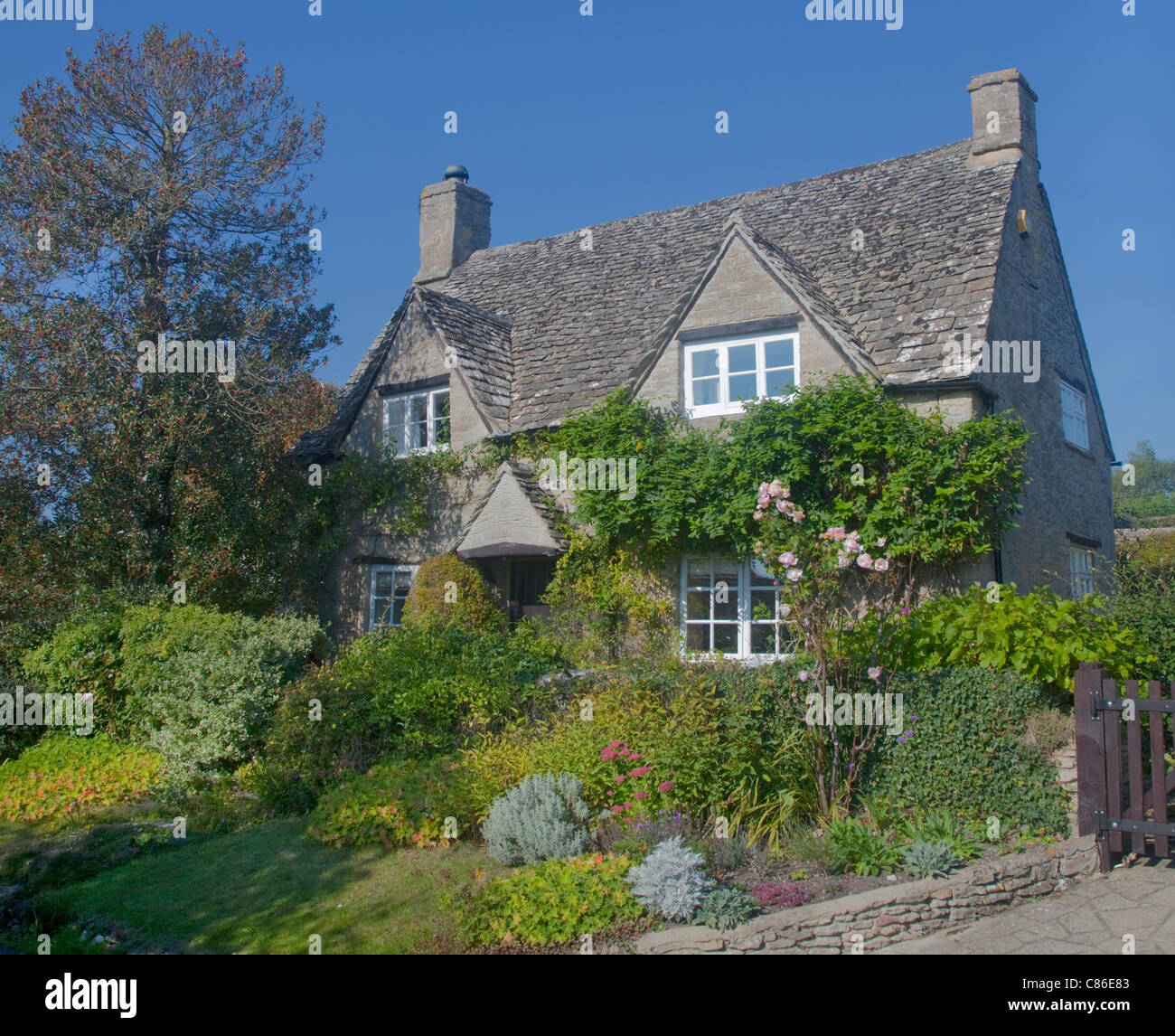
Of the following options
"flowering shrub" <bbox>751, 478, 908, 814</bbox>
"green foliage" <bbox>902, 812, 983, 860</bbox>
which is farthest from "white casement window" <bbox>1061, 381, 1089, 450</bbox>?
"green foliage" <bbox>902, 812, 983, 860</bbox>

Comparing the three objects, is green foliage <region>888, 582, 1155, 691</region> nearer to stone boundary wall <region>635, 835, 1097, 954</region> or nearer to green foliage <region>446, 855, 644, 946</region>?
stone boundary wall <region>635, 835, 1097, 954</region>

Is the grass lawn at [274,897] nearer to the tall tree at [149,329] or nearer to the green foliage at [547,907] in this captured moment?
the green foliage at [547,907]

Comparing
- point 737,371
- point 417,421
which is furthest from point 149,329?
point 737,371

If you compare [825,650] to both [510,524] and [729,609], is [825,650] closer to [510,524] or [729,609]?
[729,609]

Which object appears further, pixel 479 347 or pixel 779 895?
pixel 479 347

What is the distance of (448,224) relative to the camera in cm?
2250

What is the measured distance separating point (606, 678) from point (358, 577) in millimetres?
8251

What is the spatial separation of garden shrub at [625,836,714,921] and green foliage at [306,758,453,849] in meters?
2.48

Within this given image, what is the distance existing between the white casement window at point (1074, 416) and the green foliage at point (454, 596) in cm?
1048

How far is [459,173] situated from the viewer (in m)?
22.8

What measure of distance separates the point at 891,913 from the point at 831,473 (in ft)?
21.7

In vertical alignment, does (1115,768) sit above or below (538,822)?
above

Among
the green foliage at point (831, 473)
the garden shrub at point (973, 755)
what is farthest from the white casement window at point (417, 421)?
the garden shrub at point (973, 755)
